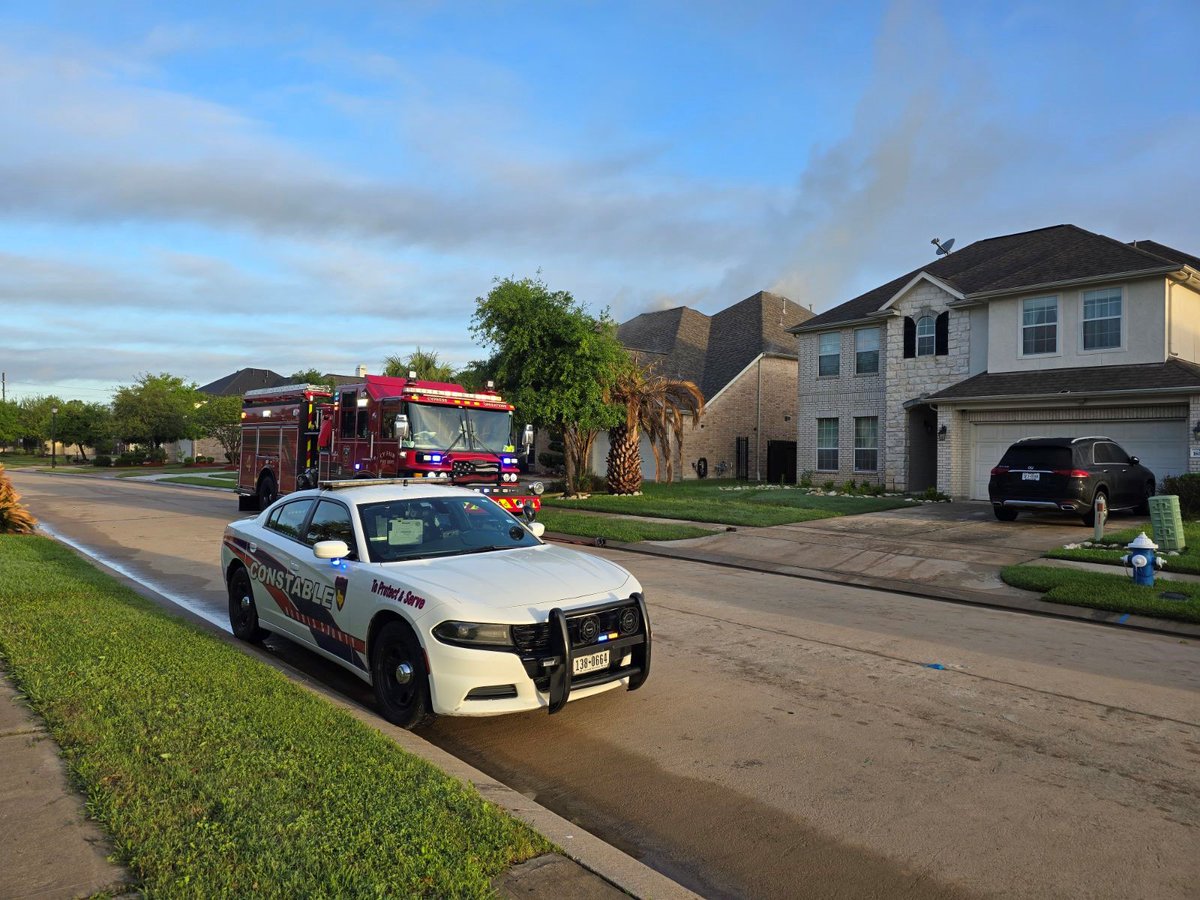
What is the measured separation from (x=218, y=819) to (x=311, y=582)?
3011 mm

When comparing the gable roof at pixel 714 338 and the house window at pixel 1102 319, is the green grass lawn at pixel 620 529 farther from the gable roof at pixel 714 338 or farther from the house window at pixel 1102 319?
the gable roof at pixel 714 338

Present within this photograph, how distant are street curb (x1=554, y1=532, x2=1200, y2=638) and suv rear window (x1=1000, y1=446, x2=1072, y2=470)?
6.20m

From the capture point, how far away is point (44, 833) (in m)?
3.50

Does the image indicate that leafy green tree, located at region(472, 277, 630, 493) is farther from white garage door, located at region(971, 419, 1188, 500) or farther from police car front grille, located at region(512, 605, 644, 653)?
police car front grille, located at region(512, 605, 644, 653)

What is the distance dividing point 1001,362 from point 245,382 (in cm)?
6465

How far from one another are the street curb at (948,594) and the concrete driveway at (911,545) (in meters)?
0.07


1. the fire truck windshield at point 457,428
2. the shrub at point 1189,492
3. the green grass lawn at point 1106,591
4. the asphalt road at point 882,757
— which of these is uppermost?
the fire truck windshield at point 457,428

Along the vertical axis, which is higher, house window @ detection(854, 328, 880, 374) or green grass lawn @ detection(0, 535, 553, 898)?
house window @ detection(854, 328, 880, 374)

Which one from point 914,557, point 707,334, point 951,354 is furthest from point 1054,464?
point 707,334

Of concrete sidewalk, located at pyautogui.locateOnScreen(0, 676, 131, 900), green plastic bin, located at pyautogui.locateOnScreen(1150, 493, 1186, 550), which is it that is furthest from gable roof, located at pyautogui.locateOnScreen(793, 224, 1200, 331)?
concrete sidewalk, located at pyautogui.locateOnScreen(0, 676, 131, 900)

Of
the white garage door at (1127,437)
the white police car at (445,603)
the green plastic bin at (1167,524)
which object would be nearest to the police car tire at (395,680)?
the white police car at (445,603)

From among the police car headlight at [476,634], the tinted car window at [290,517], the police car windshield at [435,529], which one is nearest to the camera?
the police car headlight at [476,634]

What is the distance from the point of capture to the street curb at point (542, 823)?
339 centimetres

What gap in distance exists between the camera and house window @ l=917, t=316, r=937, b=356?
24.6 metres
